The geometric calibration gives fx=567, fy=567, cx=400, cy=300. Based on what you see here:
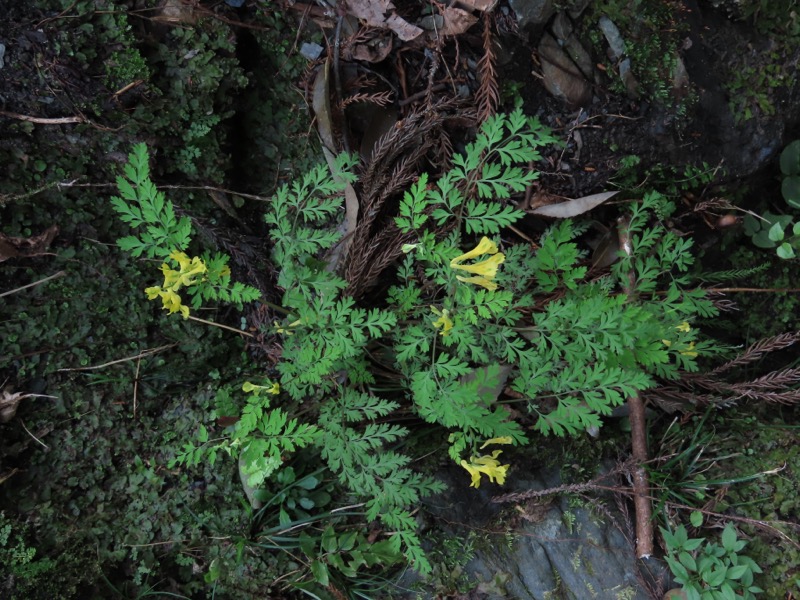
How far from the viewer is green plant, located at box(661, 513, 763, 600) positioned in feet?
8.37

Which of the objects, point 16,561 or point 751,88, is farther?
point 751,88

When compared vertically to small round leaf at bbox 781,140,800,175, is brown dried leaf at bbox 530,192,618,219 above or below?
below

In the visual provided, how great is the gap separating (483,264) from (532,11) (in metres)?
1.24

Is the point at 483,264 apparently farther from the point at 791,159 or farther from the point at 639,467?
the point at 791,159

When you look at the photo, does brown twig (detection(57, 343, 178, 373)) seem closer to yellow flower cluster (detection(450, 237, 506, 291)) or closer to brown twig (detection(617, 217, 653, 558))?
yellow flower cluster (detection(450, 237, 506, 291))

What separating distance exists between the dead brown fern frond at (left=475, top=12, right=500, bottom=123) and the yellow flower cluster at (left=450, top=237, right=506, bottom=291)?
78 cm

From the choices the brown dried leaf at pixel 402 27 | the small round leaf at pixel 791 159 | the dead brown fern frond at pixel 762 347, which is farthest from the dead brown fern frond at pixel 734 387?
the brown dried leaf at pixel 402 27

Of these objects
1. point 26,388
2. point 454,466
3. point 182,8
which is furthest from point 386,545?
point 182,8

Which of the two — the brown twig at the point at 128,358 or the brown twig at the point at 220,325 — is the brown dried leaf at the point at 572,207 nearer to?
the brown twig at the point at 220,325

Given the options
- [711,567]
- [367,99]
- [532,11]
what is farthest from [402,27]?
[711,567]

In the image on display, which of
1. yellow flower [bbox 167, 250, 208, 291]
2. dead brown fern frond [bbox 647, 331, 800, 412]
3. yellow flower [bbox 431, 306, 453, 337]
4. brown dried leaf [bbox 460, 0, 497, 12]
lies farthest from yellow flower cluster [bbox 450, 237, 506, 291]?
dead brown fern frond [bbox 647, 331, 800, 412]

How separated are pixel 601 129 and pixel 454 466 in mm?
1765

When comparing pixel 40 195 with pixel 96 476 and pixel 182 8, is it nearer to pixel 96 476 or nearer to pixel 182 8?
pixel 182 8

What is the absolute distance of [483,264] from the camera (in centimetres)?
197
